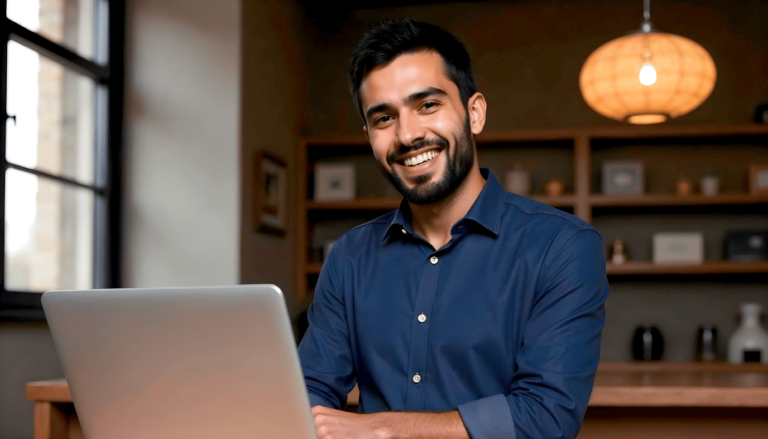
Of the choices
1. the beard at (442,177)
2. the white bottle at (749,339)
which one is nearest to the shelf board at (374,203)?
the white bottle at (749,339)

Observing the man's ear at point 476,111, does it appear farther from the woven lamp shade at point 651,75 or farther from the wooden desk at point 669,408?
the woven lamp shade at point 651,75

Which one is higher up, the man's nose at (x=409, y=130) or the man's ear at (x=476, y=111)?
the man's ear at (x=476, y=111)

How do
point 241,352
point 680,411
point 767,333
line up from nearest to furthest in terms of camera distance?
point 241,352 < point 680,411 < point 767,333

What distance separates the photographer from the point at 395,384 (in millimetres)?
1323

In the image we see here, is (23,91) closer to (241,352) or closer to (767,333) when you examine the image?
(241,352)

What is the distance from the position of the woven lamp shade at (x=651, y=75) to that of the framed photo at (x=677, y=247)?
Result: 4.98ft

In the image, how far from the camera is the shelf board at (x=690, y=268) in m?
4.01

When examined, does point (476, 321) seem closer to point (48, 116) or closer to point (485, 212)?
point (485, 212)

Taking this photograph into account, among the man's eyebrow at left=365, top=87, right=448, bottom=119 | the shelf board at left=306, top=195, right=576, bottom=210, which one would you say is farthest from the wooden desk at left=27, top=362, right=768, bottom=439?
the shelf board at left=306, top=195, right=576, bottom=210

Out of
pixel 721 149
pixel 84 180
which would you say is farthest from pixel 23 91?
pixel 721 149

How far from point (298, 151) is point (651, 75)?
2.28 meters

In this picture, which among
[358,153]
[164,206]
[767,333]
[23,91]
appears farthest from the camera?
[358,153]

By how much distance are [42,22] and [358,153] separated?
2150 millimetres

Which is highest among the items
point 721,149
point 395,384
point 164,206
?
point 721,149
